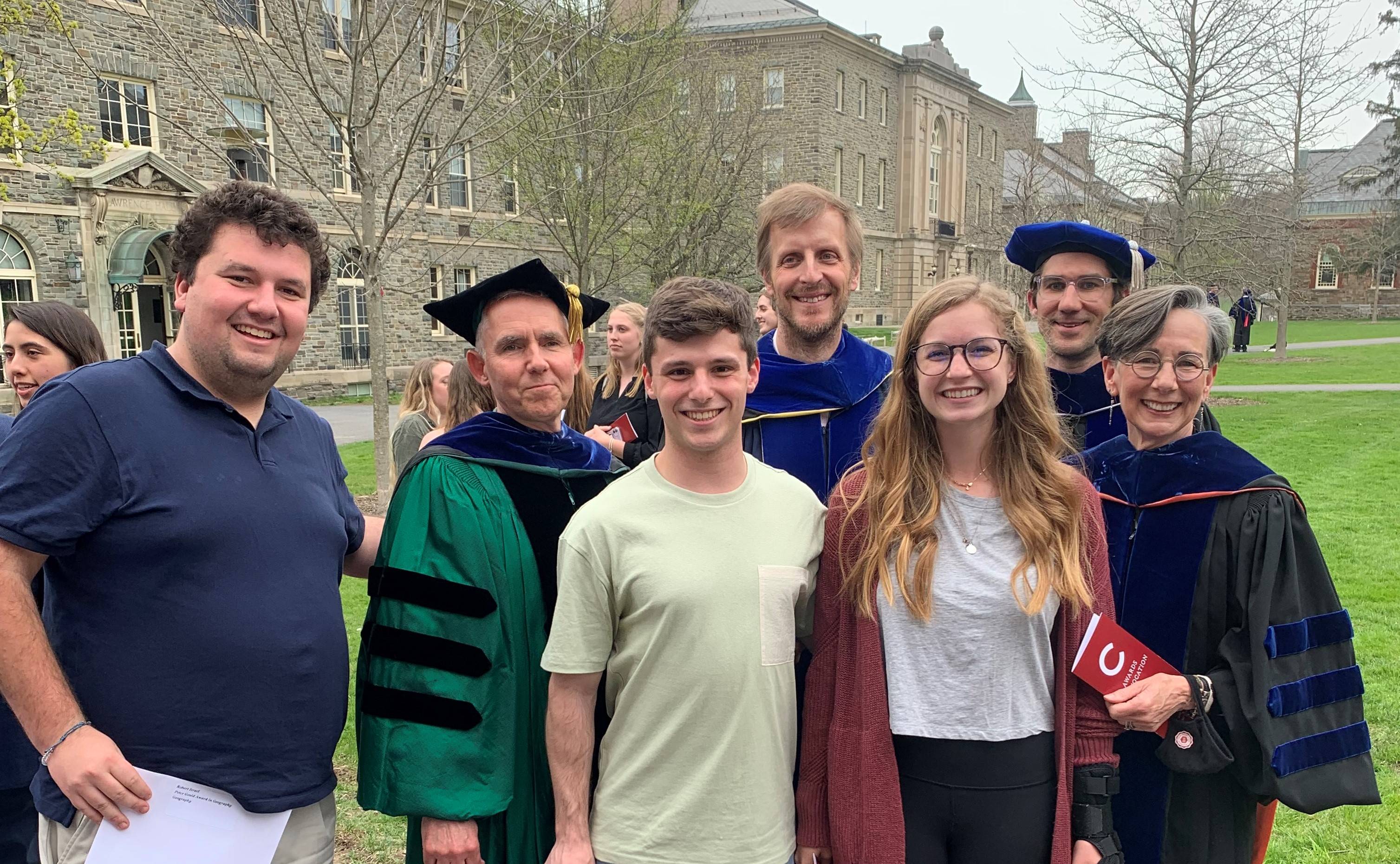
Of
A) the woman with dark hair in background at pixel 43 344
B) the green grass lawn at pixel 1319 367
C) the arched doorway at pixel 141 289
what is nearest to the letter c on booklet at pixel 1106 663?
the woman with dark hair in background at pixel 43 344

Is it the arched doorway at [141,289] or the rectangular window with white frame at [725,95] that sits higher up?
the rectangular window with white frame at [725,95]

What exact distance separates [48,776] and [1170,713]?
8.35ft

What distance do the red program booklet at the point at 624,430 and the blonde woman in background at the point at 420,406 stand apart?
1.83 m

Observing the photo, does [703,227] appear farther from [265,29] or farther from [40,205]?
[40,205]

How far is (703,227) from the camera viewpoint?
15.1 m

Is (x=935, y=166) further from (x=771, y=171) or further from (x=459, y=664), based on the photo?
(x=459, y=664)

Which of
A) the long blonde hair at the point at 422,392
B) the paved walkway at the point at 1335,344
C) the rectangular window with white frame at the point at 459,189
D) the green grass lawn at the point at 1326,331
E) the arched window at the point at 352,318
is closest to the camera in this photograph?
the long blonde hair at the point at 422,392

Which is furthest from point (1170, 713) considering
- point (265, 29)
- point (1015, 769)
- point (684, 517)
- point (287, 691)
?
point (265, 29)

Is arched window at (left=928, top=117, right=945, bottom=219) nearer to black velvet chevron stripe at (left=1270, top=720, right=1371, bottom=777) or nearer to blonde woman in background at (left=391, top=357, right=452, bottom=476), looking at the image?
blonde woman in background at (left=391, top=357, right=452, bottom=476)

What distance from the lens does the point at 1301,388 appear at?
16.8m

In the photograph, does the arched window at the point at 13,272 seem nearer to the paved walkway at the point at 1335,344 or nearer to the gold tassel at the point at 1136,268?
the gold tassel at the point at 1136,268

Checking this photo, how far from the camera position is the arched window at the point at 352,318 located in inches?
828

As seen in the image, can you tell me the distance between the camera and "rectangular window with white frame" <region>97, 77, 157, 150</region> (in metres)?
17.0

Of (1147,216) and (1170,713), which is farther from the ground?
(1147,216)
